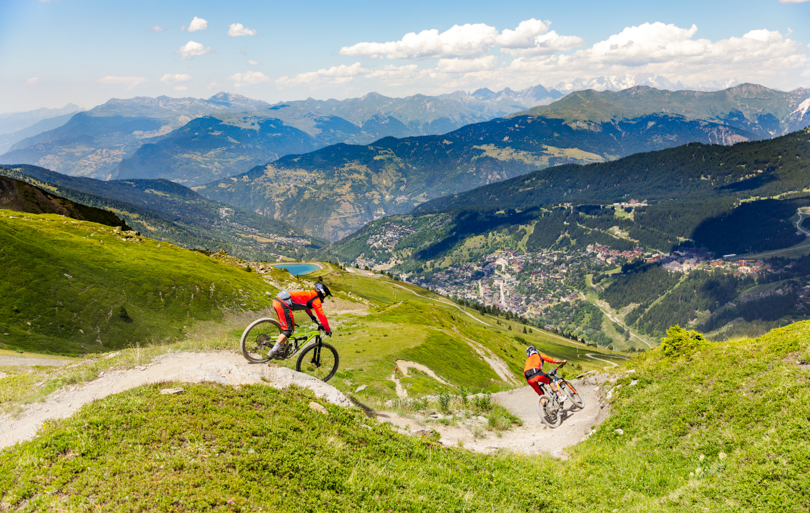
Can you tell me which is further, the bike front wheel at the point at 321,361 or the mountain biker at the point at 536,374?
the mountain biker at the point at 536,374

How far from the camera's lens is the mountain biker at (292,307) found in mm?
16562

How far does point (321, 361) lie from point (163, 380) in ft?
23.3

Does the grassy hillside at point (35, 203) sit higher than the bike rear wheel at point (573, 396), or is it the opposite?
the grassy hillside at point (35, 203)

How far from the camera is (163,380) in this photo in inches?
549

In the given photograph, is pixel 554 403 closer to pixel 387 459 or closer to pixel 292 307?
pixel 387 459

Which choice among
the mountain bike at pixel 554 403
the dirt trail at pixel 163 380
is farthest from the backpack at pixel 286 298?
the mountain bike at pixel 554 403

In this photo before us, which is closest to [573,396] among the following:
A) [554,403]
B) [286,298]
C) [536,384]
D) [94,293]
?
[554,403]

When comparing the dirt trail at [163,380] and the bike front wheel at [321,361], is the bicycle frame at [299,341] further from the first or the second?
the dirt trail at [163,380]

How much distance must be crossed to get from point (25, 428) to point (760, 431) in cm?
2400

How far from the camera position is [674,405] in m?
15.8

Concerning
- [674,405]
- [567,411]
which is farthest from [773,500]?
[567,411]

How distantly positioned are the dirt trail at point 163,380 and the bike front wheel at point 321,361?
1.73 metres

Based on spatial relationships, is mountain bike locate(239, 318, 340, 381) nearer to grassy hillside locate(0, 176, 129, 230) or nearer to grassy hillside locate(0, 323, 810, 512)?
grassy hillside locate(0, 323, 810, 512)

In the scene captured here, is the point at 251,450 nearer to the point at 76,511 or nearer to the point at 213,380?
the point at 76,511
